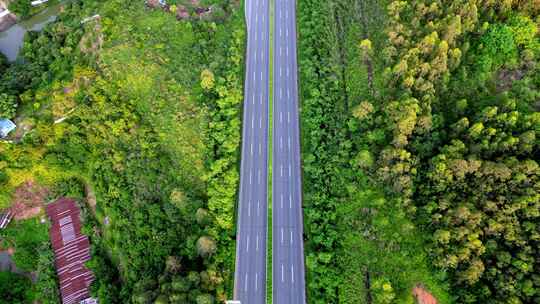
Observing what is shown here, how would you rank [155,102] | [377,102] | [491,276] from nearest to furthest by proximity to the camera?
[491,276] < [377,102] < [155,102]

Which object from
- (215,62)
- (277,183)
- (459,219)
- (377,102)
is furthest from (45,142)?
(459,219)

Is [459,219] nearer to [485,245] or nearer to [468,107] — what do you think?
[485,245]

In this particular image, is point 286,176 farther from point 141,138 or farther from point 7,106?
point 7,106

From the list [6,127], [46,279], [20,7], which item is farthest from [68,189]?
[20,7]

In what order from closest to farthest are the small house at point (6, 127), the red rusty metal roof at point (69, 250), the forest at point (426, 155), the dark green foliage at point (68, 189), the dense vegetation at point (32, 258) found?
the forest at point (426, 155) → the dense vegetation at point (32, 258) → the red rusty metal roof at point (69, 250) → the dark green foliage at point (68, 189) → the small house at point (6, 127)

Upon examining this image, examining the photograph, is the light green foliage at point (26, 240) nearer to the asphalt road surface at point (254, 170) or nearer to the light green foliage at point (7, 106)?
the light green foliage at point (7, 106)

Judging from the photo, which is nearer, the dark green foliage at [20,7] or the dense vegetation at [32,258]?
the dense vegetation at [32,258]

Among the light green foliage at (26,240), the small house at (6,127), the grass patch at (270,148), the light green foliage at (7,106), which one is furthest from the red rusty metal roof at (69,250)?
the grass patch at (270,148)
